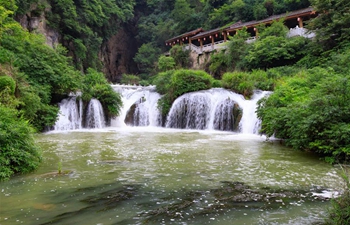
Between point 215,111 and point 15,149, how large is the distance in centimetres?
1421

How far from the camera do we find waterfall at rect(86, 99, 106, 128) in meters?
22.1

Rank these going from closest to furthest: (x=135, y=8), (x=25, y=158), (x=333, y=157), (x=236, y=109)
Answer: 1. (x=25, y=158)
2. (x=333, y=157)
3. (x=236, y=109)
4. (x=135, y=8)

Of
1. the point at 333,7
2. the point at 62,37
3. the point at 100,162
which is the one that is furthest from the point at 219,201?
the point at 62,37

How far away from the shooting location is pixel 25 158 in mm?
7441

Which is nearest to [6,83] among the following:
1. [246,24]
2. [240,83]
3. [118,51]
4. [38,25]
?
[240,83]

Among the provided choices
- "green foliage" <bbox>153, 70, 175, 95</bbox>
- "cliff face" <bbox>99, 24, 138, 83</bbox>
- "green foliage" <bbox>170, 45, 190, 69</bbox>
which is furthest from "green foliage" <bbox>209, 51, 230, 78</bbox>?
"cliff face" <bbox>99, 24, 138, 83</bbox>

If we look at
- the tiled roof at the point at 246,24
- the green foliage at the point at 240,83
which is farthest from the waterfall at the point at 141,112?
the tiled roof at the point at 246,24

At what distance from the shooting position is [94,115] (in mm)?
22266

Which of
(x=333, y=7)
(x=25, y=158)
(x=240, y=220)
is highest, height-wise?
(x=333, y=7)

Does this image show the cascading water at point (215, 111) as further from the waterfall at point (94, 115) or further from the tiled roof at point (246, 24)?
the tiled roof at point (246, 24)

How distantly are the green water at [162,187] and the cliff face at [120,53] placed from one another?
3568 centimetres

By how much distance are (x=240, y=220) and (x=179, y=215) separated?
0.97m

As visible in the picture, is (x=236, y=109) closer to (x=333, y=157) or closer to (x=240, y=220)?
(x=333, y=157)

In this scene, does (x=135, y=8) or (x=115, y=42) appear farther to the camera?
(x=135, y=8)
